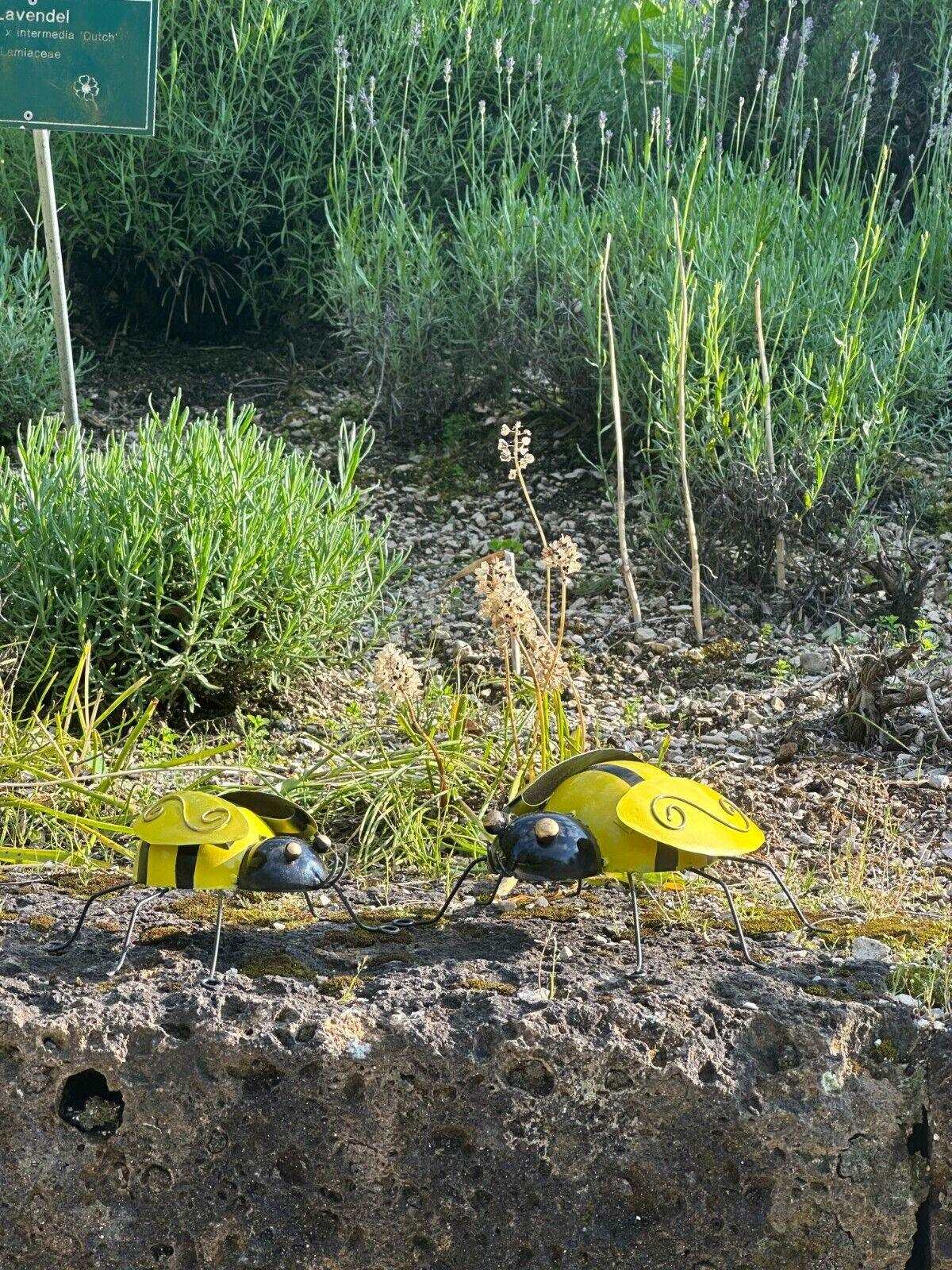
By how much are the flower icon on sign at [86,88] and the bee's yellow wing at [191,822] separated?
2.51 metres

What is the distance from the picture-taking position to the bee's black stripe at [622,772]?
175 cm

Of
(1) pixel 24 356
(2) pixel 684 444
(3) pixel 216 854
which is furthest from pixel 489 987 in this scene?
(1) pixel 24 356

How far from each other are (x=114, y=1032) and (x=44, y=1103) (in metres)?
0.12

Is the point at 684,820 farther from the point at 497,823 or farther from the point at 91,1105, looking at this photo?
the point at 91,1105

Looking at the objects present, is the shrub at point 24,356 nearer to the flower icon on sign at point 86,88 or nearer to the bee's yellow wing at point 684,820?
the flower icon on sign at point 86,88

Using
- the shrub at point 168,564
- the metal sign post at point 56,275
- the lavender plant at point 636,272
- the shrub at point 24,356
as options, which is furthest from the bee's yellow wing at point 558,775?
the shrub at point 24,356

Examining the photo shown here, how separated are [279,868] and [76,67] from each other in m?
2.72

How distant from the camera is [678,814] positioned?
1688mm

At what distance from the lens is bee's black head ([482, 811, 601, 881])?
66.0 inches

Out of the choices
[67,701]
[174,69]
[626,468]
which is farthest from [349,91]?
[67,701]

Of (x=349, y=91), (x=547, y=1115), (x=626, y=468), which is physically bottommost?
(x=626, y=468)

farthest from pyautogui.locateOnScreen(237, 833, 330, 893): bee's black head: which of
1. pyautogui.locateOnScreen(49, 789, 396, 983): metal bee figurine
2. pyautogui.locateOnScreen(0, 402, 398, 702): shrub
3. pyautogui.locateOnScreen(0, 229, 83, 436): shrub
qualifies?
pyautogui.locateOnScreen(0, 229, 83, 436): shrub

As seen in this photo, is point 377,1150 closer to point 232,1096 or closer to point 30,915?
point 232,1096

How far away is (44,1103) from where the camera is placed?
1.59 metres
